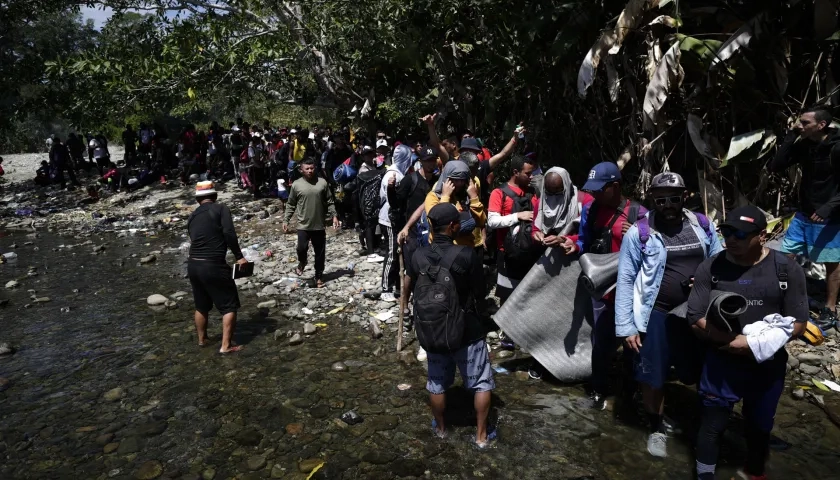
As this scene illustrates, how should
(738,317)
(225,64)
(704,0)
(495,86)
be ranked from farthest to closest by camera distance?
(225,64), (495,86), (704,0), (738,317)

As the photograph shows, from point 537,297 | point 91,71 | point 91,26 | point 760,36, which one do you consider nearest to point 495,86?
point 760,36

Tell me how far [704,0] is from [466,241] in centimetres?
383

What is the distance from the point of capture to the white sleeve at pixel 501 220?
4855 millimetres

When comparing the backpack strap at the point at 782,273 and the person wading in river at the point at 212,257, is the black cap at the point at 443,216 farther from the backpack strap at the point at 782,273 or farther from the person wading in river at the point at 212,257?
the person wading in river at the point at 212,257

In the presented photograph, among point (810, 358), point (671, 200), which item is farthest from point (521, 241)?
point (810, 358)

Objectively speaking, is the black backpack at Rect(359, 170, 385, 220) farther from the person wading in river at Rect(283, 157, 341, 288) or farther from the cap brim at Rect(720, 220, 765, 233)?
the cap brim at Rect(720, 220, 765, 233)

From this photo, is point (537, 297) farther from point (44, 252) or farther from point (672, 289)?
point (44, 252)

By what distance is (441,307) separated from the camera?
349 centimetres

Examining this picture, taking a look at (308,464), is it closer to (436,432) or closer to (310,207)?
(436,432)

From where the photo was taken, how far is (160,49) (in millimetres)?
13125

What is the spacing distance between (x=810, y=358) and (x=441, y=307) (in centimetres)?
326

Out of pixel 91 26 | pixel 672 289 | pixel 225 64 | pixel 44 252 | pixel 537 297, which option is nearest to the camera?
pixel 672 289

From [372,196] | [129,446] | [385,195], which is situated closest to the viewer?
[129,446]

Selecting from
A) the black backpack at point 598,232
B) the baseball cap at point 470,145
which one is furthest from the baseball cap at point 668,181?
the baseball cap at point 470,145
